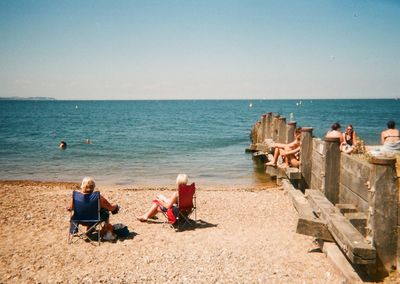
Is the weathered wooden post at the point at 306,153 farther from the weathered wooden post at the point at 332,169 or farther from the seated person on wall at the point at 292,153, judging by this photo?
the weathered wooden post at the point at 332,169

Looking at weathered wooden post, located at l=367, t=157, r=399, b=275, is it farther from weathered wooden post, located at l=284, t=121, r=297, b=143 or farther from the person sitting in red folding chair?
weathered wooden post, located at l=284, t=121, r=297, b=143

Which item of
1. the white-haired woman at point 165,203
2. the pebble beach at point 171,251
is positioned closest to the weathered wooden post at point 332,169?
the pebble beach at point 171,251

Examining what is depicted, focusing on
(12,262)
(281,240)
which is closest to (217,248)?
(281,240)

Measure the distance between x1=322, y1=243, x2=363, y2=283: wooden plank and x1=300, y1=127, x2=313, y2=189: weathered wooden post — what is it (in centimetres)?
332

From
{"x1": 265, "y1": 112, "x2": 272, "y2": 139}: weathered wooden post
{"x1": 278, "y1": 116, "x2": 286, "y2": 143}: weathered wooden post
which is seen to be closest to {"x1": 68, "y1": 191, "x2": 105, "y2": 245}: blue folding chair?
{"x1": 278, "y1": 116, "x2": 286, "y2": 143}: weathered wooden post

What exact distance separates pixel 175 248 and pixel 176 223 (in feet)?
4.48

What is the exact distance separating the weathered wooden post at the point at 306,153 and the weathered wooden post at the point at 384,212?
4.20 metres

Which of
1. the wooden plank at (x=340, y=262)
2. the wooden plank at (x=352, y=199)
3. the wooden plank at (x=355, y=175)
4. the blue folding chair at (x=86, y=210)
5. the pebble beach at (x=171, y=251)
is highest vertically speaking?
the wooden plank at (x=355, y=175)

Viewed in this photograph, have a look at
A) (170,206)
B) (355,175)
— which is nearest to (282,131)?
(170,206)

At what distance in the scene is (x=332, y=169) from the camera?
6.67 meters

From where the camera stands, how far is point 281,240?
266 inches

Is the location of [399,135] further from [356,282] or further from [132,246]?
[132,246]

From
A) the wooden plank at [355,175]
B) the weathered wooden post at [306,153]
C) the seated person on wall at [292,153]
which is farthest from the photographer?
the seated person on wall at [292,153]

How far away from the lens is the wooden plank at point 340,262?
4770mm
